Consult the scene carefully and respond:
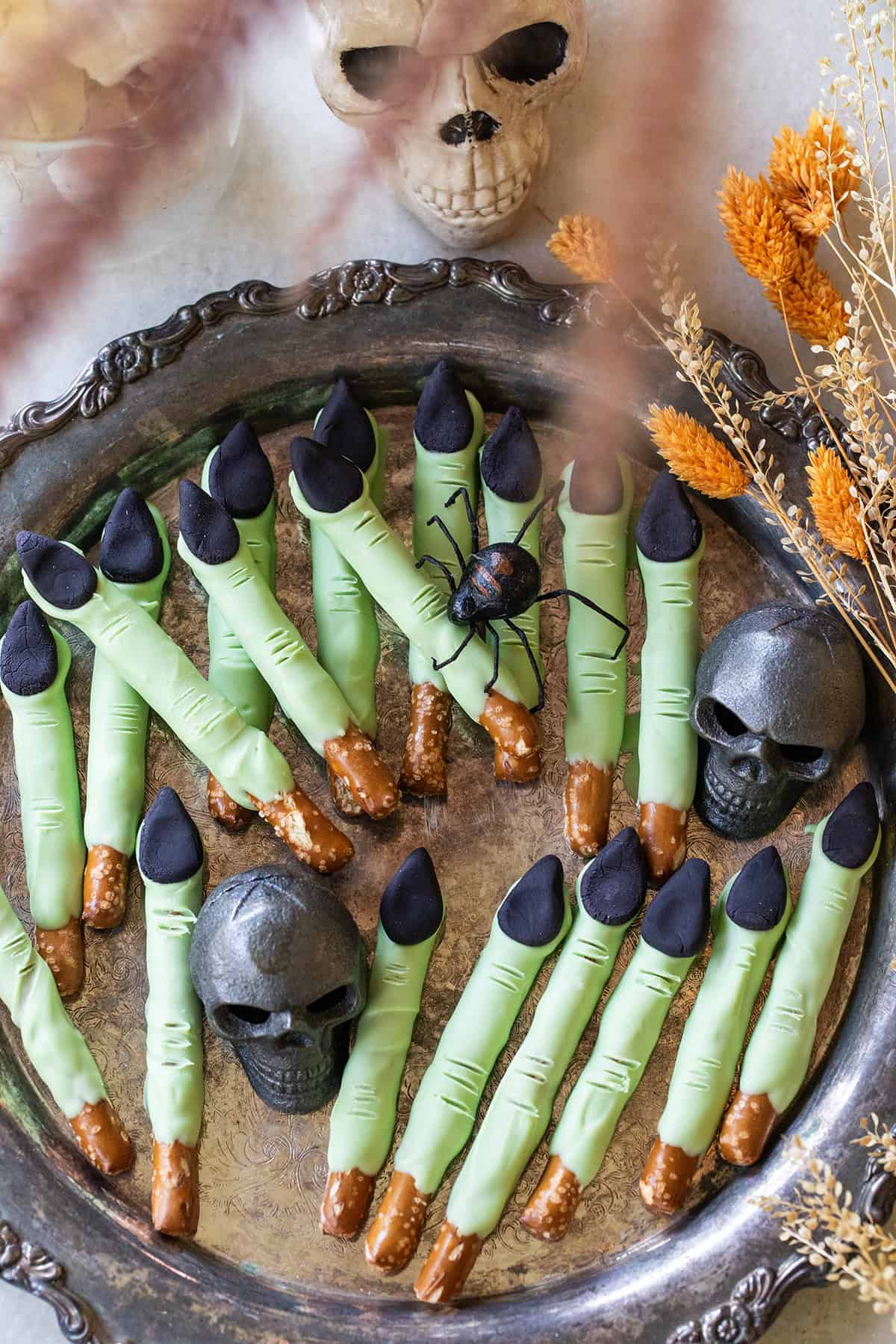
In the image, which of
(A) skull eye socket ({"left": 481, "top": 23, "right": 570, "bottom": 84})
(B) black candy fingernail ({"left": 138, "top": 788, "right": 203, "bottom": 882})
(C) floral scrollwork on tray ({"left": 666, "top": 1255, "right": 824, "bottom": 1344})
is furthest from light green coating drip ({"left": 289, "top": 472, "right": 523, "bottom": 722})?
(C) floral scrollwork on tray ({"left": 666, "top": 1255, "right": 824, "bottom": 1344})

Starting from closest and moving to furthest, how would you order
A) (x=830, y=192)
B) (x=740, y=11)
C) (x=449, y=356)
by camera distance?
(x=830, y=192)
(x=449, y=356)
(x=740, y=11)

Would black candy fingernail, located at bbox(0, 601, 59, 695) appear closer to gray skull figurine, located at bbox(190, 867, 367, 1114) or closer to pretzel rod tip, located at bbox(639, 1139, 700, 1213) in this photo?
gray skull figurine, located at bbox(190, 867, 367, 1114)

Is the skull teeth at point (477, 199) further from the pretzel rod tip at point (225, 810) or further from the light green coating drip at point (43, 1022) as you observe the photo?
the light green coating drip at point (43, 1022)

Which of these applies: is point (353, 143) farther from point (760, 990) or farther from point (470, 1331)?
point (470, 1331)

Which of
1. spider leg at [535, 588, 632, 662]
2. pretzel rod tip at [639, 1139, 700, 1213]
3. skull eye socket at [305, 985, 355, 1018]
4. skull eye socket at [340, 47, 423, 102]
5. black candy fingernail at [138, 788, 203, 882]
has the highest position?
skull eye socket at [340, 47, 423, 102]

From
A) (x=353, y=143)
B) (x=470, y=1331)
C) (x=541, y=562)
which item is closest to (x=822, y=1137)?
(x=470, y=1331)

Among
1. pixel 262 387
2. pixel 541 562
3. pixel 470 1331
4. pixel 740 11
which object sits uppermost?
pixel 740 11
